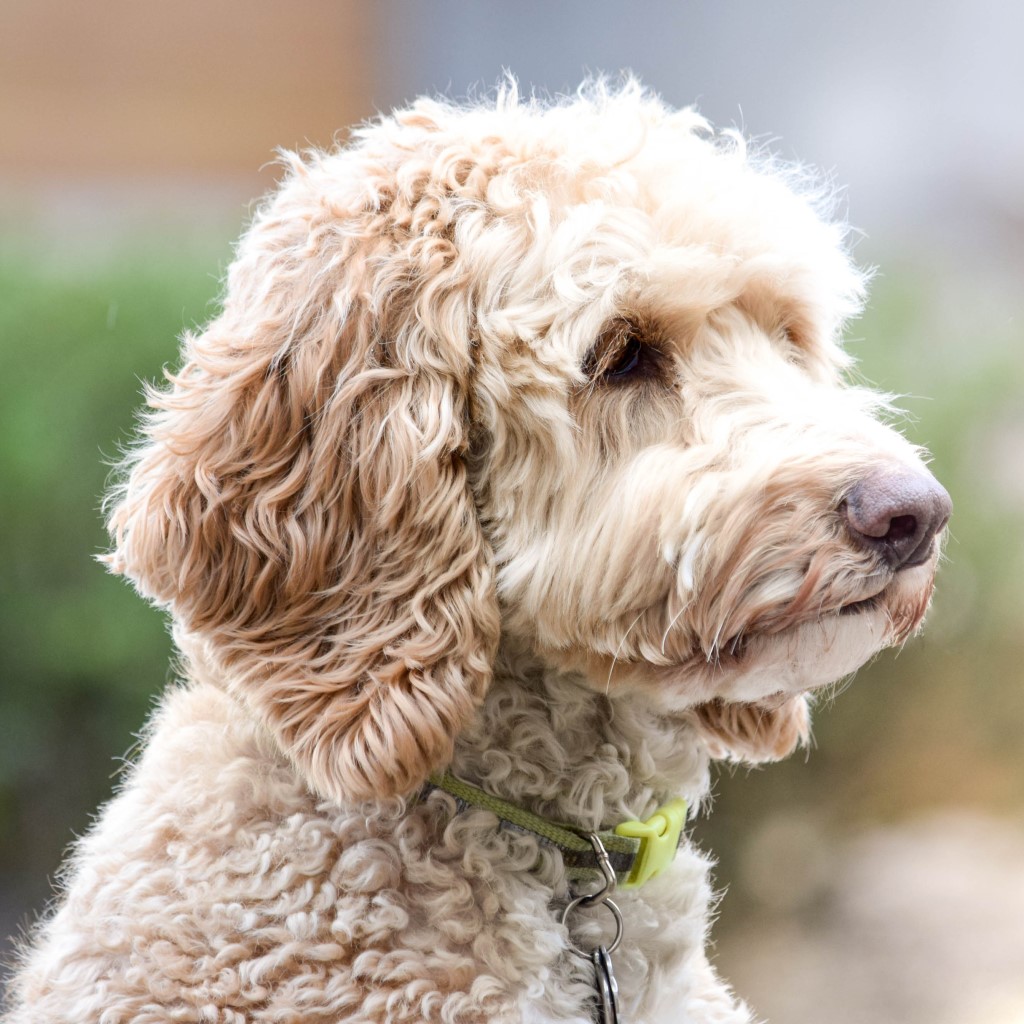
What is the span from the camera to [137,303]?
123 inches

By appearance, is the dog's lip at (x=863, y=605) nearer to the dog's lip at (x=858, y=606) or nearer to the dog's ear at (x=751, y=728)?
the dog's lip at (x=858, y=606)

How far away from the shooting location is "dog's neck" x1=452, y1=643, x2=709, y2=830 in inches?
58.7

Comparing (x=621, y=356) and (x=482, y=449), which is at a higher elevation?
(x=621, y=356)

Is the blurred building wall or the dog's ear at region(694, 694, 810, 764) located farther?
the blurred building wall

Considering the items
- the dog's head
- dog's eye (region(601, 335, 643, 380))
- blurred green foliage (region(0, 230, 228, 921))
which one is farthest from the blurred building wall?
dog's eye (region(601, 335, 643, 380))

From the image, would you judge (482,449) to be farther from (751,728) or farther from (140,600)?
(140,600)

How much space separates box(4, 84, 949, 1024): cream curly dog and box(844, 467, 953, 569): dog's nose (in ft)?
0.09

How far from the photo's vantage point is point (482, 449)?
57.2 inches

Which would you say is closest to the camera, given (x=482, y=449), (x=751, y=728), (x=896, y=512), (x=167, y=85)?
(x=896, y=512)

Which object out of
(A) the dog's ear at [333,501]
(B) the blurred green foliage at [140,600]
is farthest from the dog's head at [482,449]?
(B) the blurred green foliage at [140,600]

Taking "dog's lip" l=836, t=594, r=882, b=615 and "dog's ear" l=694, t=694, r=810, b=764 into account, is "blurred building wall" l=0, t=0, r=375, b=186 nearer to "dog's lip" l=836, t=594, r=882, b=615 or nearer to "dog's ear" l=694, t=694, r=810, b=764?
"dog's ear" l=694, t=694, r=810, b=764

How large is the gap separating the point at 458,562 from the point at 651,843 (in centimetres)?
44

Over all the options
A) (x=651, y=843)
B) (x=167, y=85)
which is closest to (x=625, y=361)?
(x=651, y=843)

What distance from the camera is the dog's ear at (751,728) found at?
1.64 m
